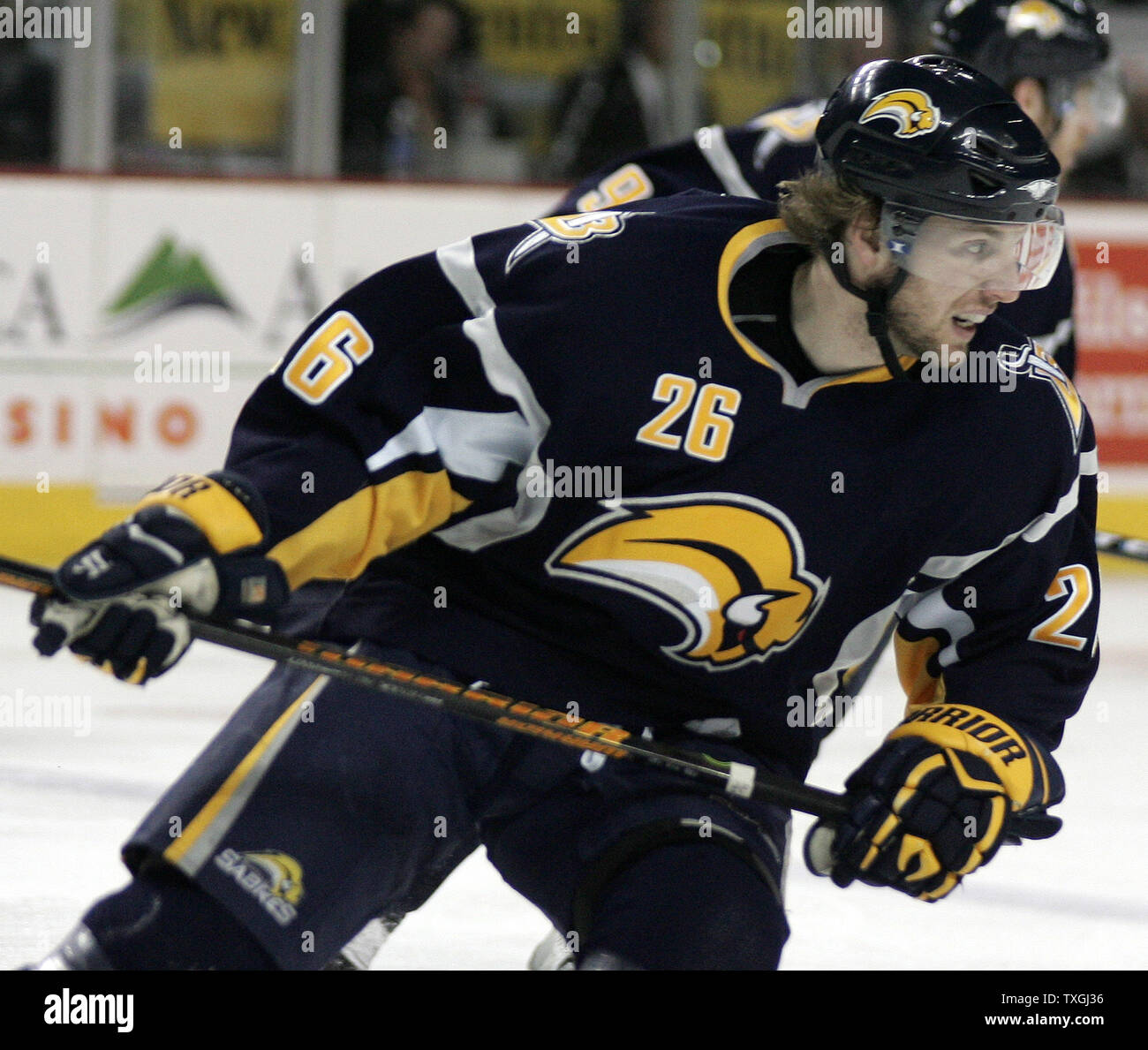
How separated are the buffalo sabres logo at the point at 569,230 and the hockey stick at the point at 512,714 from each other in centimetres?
40

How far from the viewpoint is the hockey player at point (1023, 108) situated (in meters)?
3.02

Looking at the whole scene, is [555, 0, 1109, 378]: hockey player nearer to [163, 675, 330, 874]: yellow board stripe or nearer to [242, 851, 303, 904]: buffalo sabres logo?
[163, 675, 330, 874]: yellow board stripe

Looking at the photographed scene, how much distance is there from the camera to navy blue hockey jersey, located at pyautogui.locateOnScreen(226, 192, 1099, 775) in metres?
1.82

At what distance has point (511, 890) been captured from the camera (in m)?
2.79

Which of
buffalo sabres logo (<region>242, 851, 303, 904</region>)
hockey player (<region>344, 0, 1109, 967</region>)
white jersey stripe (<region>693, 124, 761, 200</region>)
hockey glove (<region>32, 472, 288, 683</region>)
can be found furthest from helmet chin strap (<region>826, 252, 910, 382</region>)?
white jersey stripe (<region>693, 124, 761, 200</region>)

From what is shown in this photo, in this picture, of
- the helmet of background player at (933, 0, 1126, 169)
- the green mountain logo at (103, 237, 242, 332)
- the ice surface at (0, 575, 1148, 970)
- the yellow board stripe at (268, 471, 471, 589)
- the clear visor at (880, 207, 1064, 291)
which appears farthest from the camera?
the green mountain logo at (103, 237, 242, 332)

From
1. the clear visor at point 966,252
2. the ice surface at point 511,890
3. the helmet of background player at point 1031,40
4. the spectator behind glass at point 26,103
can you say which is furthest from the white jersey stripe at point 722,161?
the spectator behind glass at point 26,103

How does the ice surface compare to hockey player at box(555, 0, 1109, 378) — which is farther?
hockey player at box(555, 0, 1109, 378)

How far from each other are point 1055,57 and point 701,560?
1.51 m

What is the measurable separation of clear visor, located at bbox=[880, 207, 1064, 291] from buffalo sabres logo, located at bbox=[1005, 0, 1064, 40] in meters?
1.29

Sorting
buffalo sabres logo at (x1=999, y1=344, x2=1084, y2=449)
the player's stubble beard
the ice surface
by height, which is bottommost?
the ice surface

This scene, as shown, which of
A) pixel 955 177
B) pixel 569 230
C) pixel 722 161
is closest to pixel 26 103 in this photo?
pixel 722 161

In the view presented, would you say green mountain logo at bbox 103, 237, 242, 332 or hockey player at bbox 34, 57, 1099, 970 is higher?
hockey player at bbox 34, 57, 1099, 970

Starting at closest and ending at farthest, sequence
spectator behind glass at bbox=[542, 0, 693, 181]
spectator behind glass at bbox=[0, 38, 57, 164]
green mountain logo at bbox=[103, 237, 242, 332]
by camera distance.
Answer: green mountain logo at bbox=[103, 237, 242, 332]
spectator behind glass at bbox=[0, 38, 57, 164]
spectator behind glass at bbox=[542, 0, 693, 181]
